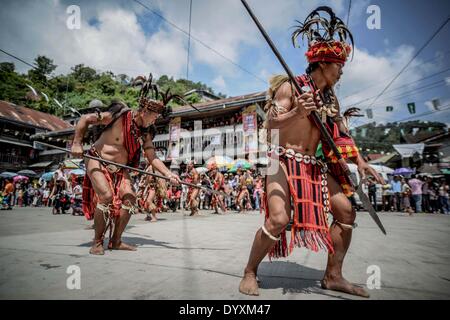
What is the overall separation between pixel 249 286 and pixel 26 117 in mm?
38148

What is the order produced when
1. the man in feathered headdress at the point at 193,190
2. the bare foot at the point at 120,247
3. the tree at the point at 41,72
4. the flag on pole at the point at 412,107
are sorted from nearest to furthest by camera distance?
the bare foot at the point at 120,247 → the tree at the point at 41,72 → the man in feathered headdress at the point at 193,190 → the flag on pole at the point at 412,107

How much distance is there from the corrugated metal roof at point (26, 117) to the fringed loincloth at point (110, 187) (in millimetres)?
31419

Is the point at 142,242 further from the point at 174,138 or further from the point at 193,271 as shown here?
the point at 174,138

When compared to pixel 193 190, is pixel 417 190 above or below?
above

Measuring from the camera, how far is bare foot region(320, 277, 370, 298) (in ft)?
6.39

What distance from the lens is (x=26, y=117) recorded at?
3183 centimetres

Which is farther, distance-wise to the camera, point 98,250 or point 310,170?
point 98,250

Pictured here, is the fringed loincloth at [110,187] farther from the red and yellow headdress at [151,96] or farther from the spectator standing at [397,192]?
the spectator standing at [397,192]

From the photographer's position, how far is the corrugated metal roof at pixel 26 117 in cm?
2923

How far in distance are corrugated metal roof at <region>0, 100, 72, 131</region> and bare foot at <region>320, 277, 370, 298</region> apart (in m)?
34.5

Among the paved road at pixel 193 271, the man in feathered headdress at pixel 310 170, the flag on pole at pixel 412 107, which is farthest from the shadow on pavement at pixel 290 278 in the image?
the flag on pole at pixel 412 107

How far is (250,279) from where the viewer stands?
1.99m

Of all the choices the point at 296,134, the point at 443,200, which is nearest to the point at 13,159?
the point at 296,134
